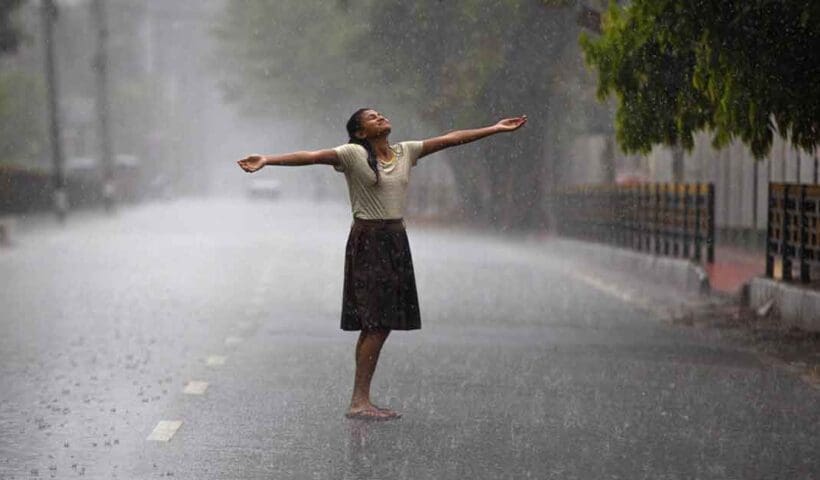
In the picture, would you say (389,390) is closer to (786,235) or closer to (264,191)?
(786,235)

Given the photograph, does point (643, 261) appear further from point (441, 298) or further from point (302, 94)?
point (302, 94)

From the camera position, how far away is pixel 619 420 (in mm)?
8750

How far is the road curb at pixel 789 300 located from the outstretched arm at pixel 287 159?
6.50 meters

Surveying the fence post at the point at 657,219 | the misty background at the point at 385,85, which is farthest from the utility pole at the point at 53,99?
the fence post at the point at 657,219

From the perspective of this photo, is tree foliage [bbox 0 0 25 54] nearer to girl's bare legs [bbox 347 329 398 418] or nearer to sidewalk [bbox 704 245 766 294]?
sidewalk [bbox 704 245 766 294]

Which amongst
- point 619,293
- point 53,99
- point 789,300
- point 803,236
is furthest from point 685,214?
point 53,99

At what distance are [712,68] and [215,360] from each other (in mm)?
4440

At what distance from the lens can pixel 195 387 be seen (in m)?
10.1

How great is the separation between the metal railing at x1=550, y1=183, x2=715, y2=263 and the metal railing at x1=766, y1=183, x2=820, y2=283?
3187mm

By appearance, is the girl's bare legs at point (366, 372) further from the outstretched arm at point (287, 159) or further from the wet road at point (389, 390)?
the outstretched arm at point (287, 159)

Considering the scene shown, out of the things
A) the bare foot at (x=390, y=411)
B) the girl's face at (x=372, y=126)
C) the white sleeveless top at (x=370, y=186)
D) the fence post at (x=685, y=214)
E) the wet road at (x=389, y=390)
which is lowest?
the wet road at (x=389, y=390)

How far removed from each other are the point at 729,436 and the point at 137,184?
255ft

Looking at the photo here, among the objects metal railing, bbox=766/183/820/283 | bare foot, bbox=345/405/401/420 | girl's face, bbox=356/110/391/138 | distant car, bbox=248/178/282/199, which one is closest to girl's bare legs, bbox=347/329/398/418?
bare foot, bbox=345/405/401/420

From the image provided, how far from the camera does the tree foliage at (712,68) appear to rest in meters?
11.6
